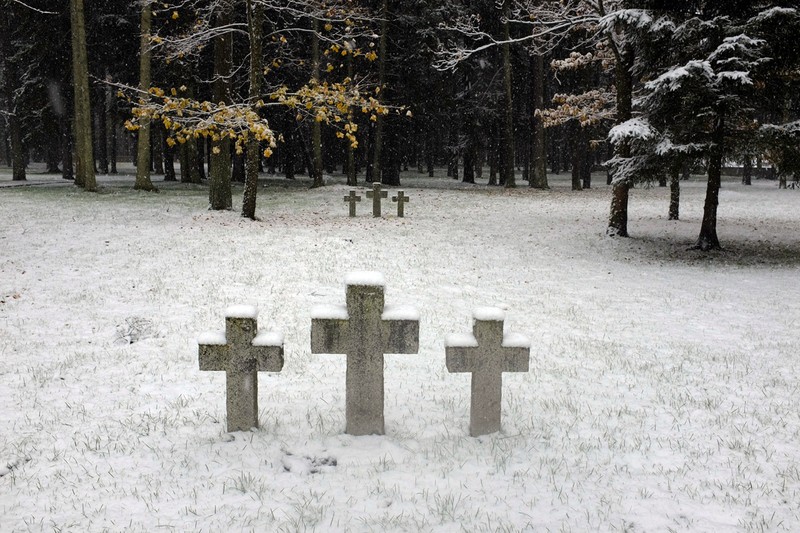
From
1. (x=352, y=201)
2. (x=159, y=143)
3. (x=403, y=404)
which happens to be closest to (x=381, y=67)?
(x=352, y=201)

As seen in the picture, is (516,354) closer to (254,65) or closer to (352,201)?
(254,65)

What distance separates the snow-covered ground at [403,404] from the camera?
3.66 meters

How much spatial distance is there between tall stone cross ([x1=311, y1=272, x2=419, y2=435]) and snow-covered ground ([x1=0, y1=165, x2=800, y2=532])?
0.66 metres

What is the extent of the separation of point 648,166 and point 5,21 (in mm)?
34043

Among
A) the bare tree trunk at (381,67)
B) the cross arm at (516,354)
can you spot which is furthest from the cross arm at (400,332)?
the bare tree trunk at (381,67)

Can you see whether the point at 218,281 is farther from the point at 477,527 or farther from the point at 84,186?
the point at 84,186

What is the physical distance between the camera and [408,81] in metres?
33.9

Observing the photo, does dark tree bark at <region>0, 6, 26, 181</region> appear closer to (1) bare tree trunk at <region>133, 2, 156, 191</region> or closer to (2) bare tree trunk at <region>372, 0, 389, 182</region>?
(1) bare tree trunk at <region>133, 2, 156, 191</region>

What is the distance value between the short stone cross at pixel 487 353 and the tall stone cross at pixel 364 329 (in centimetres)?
38

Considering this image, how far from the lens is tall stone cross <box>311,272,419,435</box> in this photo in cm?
431

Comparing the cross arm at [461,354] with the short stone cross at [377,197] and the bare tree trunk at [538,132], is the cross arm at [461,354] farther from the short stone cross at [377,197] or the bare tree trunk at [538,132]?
the bare tree trunk at [538,132]

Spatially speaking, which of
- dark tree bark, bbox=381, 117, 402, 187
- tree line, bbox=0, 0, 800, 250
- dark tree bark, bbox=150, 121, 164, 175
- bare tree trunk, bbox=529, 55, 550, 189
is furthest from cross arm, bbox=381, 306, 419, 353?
dark tree bark, bbox=381, 117, 402, 187

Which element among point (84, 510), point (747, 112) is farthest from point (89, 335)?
point (747, 112)

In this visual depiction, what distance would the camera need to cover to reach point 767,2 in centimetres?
1338
